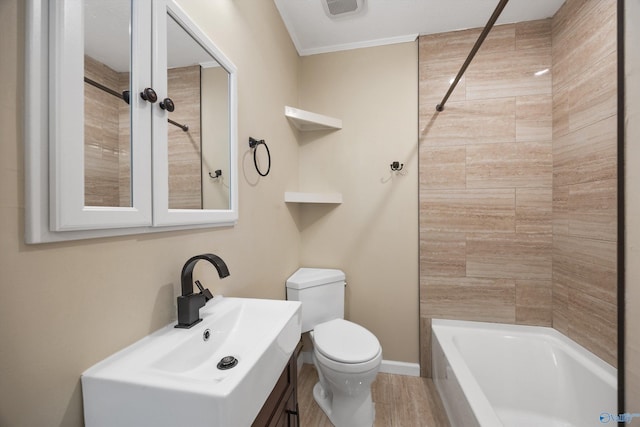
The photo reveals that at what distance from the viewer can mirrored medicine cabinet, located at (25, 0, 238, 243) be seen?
519 mm

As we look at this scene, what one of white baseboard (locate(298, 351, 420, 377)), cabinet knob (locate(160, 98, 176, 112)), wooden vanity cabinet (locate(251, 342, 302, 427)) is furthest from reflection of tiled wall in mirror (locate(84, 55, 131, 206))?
white baseboard (locate(298, 351, 420, 377))

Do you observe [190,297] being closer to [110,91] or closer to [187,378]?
[187,378]

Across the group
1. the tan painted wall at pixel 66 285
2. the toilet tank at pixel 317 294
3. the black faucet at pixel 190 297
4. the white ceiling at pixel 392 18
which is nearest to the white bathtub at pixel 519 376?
the toilet tank at pixel 317 294

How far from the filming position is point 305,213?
2250 mm

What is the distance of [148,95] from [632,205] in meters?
1.43

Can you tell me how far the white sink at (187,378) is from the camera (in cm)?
52

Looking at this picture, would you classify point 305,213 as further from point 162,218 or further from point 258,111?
point 162,218

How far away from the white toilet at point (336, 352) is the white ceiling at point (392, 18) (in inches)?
76.0

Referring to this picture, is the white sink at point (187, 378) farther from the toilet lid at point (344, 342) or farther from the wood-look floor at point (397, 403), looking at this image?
the wood-look floor at point (397, 403)

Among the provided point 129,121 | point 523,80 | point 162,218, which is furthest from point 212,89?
point 523,80

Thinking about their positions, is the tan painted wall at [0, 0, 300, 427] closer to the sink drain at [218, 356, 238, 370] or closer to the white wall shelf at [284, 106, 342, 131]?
the sink drain at [218, 356, 238, 370]

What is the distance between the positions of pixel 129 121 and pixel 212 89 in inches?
18.3

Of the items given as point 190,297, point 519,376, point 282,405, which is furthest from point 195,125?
point 519,376

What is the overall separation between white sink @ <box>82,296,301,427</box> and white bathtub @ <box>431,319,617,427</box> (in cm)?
105
